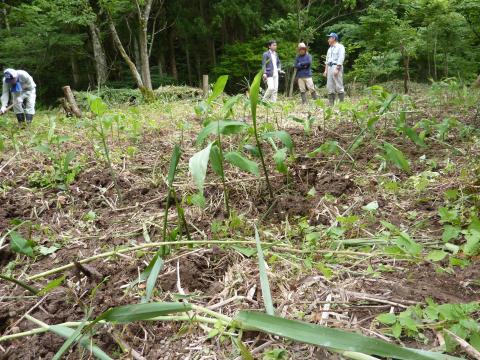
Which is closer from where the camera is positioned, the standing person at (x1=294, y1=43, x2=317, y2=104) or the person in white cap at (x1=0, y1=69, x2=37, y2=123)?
the person in white cap at (x1=0, y1=69, x2=37, y2=123)

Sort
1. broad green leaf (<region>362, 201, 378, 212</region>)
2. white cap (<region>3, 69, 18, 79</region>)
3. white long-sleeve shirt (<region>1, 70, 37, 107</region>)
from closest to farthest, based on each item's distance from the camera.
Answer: broad green leaf (<region>362, 201, 378, 212</region>) < white cap (<region>3, 69, 18, 79</region>) < white long-sleeve shirt (<region>1, 70, 37, 107</region>)

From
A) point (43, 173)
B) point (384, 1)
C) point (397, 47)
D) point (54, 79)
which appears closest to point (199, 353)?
point (43, 173)

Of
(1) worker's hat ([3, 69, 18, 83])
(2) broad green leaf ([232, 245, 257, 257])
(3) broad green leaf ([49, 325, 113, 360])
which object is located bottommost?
(3) broad green leaf ([49, 325, 113, 360])

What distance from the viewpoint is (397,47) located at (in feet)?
26.6

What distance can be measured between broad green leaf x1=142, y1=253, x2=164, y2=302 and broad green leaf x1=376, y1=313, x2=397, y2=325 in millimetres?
585

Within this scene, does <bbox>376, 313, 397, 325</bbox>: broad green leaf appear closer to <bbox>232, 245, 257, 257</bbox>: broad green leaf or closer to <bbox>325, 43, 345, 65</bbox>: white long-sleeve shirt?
<bbox>232, 245, 257, 257</bbox>: broad green leaf

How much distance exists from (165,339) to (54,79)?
2138 cm

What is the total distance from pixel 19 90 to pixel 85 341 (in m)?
6.55

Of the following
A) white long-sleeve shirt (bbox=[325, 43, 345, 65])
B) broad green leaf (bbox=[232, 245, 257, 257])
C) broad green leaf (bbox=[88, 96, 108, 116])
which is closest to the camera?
broad green leaf (bbox=[232, 245, 257, 257])

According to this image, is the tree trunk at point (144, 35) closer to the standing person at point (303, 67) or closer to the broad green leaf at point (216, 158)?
the standing person at point (303, 67)

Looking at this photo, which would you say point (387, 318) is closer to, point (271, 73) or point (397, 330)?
point (397, 330)

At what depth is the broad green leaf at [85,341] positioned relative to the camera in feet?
3.12

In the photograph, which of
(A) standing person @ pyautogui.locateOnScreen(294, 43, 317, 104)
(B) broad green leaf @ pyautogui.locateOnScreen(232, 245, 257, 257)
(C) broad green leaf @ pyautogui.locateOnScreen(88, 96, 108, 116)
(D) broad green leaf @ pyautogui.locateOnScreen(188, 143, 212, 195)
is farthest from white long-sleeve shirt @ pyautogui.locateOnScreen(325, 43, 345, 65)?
(D) broad green leaf @ pyautogui.locateOnScreen(188, 143, 212, 195)

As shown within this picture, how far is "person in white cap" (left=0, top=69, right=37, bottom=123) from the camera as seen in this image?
620cm
